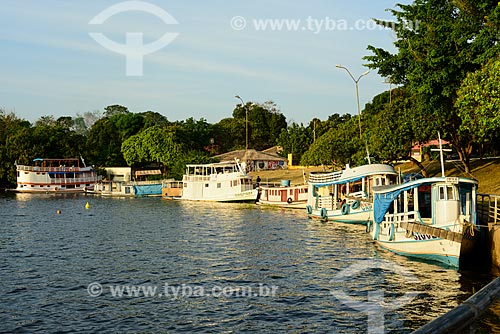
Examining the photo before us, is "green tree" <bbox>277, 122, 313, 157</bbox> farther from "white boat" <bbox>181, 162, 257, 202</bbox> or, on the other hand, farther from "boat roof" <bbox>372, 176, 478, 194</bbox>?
"boat roof" <bbox>372, 176, 478, 194</bbox>

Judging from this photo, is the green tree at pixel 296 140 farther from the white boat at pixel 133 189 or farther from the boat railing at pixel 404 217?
the boat railing at pixel 404 217

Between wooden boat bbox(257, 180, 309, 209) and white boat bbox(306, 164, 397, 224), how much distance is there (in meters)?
6.57

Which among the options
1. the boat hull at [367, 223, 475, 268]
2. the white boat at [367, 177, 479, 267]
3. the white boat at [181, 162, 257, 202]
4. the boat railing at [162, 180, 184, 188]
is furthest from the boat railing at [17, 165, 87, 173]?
the white boat at [367, 177, 479, 267]

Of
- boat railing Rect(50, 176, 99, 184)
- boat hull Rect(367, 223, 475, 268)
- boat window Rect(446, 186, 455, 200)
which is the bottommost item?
boat hull Rect(367, 223, 475, 268)

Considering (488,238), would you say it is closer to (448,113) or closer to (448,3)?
(448,113)

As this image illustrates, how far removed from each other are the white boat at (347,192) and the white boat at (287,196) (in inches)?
259

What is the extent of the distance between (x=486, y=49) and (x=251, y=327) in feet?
101

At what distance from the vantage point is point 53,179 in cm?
10431

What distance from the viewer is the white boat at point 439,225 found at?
80.4 feet

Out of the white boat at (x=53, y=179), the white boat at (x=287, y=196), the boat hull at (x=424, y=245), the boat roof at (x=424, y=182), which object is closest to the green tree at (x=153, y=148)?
the white boat at (x=53, y=179)

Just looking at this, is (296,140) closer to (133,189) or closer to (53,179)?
(133,189)

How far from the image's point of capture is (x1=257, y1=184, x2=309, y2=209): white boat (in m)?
58.8

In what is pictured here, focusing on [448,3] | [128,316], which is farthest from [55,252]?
[448,3]

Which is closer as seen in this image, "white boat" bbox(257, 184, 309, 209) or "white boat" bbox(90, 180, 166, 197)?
"white boat" bbox(257, 184, 309, 209)
